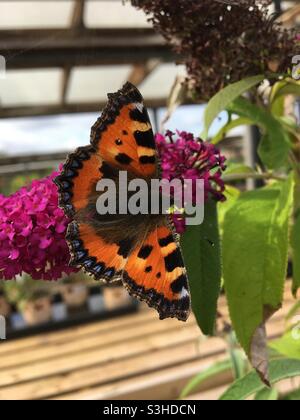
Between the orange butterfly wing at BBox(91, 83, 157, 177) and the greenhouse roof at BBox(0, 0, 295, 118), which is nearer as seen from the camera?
the orange butterfly wing at BBox(91, 83, 157, 177)

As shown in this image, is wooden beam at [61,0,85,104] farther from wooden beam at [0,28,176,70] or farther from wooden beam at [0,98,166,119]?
wooden beam at [0,98,166,119]

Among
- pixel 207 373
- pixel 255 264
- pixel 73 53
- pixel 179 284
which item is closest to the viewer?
pixel 179 284

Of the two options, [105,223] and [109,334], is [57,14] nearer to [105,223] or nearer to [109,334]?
[105,223]

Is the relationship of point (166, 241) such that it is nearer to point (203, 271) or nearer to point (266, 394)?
point (203, 271)

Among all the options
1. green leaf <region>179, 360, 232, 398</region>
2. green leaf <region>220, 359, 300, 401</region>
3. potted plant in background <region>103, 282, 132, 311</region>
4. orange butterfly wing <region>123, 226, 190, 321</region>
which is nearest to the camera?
orange butterfly wing <region>123, 226, 190, 321</region>

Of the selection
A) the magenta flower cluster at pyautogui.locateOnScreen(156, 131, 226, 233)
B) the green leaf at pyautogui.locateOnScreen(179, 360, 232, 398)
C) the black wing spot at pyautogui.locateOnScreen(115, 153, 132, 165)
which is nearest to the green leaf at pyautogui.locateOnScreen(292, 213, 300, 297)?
the magenta flower cluster at pyautogui.locateOnScreen(156, 131, 226, 233)

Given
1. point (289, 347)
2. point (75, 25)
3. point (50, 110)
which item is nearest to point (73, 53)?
point (50, 110)
